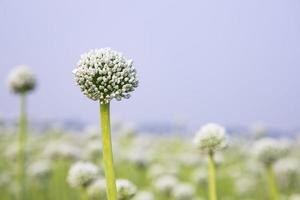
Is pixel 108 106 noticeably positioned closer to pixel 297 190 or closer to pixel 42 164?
pixel 42 164

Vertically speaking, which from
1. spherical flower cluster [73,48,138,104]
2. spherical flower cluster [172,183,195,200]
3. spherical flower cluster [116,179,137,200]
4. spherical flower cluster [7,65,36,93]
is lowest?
spherical flower cluster [172,183,195,200]

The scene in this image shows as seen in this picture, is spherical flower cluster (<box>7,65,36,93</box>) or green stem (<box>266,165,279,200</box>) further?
spherical flower cluster (<box>7,65,36,93</box>)

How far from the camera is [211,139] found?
3.18m

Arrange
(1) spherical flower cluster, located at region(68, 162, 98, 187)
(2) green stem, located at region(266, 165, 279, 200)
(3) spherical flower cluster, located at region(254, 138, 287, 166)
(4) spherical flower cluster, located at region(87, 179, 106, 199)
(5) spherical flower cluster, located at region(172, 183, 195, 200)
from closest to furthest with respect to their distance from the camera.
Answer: (1) spherical flower cluster, located at region(68, 162, 98, 187)
(4) spherical flower cluster, located at region(87, 179, 106, 199)
(2) green stem, located at region(266, 165, 279, 200)
(3) spherical flower cluster, located at region(254, 138, 287, 166)
(5) spherical flower cluster, located at region(172, 183, 195, 200)

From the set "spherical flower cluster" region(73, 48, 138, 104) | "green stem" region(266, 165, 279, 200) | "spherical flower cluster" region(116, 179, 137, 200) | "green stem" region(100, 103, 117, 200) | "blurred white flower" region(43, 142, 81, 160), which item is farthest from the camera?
"blurred white flower" region(43, 142, 81, 160)

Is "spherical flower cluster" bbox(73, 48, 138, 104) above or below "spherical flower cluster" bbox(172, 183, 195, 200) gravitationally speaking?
above

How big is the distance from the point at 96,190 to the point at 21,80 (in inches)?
101

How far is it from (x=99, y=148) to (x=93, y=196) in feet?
9.27

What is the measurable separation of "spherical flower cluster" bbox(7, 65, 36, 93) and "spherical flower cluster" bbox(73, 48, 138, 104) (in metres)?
3.78

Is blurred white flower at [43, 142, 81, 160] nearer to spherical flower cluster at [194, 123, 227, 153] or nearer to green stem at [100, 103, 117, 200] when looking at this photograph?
spherical flower cluster at [194, 123, 227, 153]

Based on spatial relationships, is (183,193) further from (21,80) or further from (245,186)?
(245,186)

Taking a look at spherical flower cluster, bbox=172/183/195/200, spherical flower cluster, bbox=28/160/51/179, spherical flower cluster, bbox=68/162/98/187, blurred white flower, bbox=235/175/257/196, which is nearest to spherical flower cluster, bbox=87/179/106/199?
spherical flower cluster, bbox=68/162/98/187

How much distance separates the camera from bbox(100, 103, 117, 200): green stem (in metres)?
1.98

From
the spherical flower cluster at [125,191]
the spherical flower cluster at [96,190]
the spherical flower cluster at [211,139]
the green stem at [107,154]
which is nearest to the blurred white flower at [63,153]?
the spherical flower cluster at [96,190]
